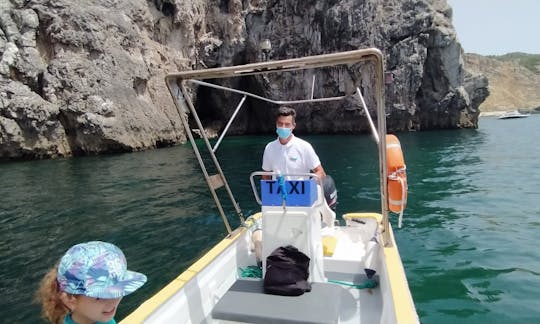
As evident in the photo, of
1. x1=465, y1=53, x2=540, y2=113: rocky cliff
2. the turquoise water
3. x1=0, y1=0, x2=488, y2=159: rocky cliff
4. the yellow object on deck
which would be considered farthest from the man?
x1=465, y1=53, x2=540, y2=113: rocky cliff

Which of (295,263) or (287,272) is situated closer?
(287,272)

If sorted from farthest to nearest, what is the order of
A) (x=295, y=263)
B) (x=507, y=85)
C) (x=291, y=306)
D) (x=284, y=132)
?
(x=507, y=85)
(x=284, y=132)
(x=295, y=263)
(x=291, y=306)

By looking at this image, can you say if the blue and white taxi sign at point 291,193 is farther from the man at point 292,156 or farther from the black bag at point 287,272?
the man at point 292,156

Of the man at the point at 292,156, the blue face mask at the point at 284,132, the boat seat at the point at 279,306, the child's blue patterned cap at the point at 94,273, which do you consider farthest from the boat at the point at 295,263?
the child's blue patterned cap at the point at 94,273

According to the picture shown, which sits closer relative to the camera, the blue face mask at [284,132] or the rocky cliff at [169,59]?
the blue face mask at [284,132]

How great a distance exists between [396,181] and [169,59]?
40.2 metres

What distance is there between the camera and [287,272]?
426cm

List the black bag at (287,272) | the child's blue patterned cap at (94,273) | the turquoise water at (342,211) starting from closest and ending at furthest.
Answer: the child's blue patterned cap at (94,273) → the black bag at (287,272) → the turquoise water at (342,211)

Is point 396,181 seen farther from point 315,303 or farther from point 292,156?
point 315,303

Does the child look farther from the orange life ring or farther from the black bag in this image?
the orange life ring

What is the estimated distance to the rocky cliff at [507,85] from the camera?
124375 millimetres

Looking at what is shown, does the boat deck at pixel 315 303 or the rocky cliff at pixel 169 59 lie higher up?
the rocky cliff at pixel 169 59

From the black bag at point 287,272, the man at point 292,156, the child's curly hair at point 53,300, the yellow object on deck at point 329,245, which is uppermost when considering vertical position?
the man at point 292,156

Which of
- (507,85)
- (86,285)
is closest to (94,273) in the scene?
(86,285)
